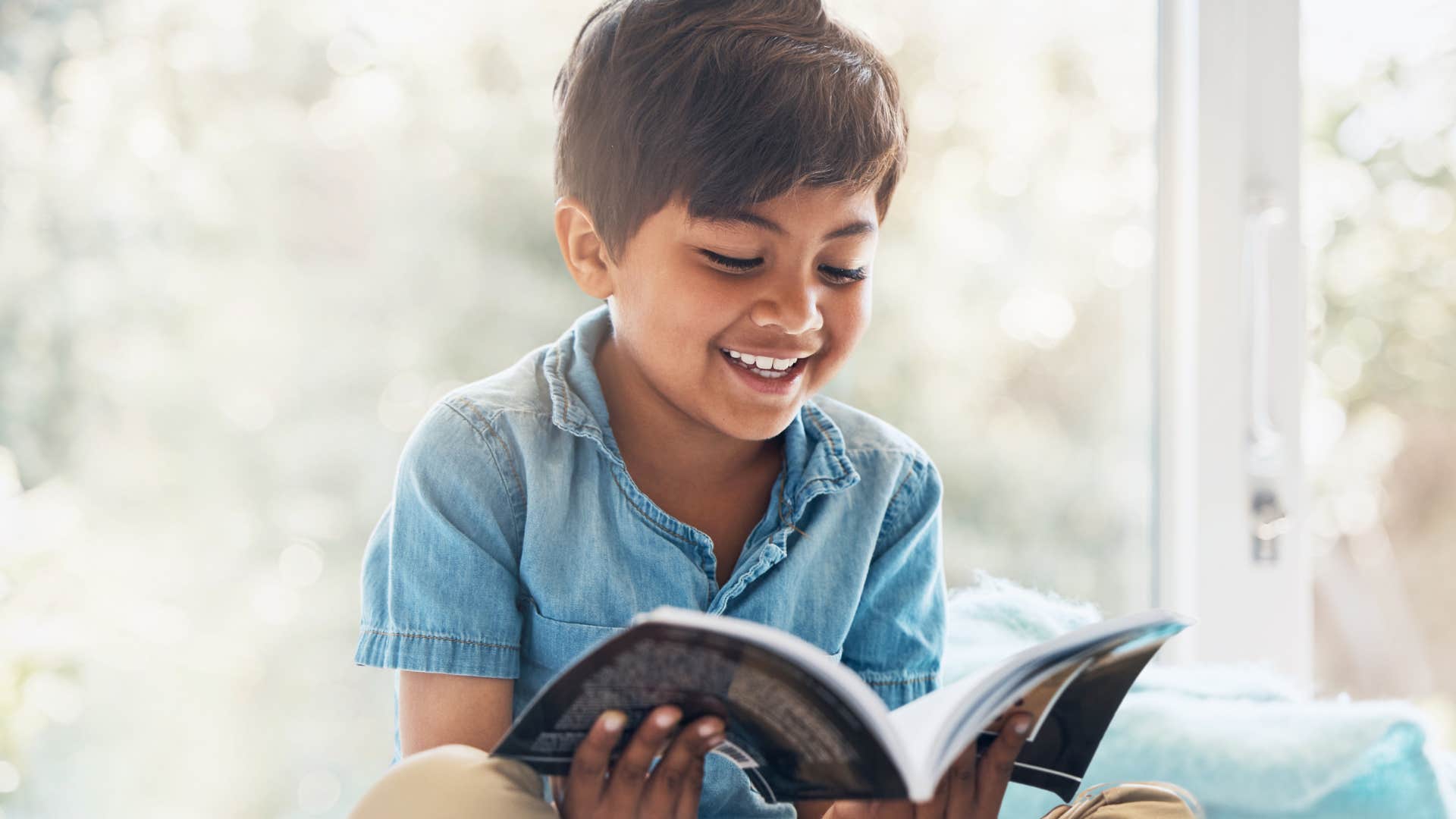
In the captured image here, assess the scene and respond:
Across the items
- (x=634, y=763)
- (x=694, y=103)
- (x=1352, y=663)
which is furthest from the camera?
(x=1352, y=663)

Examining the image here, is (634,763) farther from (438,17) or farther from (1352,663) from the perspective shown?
(1352,663)

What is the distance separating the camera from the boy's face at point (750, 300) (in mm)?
886

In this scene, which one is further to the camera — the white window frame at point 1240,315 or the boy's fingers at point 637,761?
the white window frame at point 1240,315

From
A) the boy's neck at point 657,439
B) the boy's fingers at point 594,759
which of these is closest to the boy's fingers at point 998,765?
the boy's fingers at point 594,759

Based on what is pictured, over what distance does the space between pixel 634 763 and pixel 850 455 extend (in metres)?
0.45

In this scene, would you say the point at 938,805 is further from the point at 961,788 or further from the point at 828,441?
the point at 828,441

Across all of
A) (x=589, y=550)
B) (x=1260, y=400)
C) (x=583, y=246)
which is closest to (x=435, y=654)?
(x=589, y=550)

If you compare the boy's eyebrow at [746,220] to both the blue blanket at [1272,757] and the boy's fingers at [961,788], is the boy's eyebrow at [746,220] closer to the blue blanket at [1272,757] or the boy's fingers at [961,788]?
the boy's fingers at [961,788]

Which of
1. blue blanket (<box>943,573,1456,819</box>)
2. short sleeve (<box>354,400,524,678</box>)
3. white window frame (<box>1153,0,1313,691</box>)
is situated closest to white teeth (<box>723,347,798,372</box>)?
short sleeve (<box>354,400,524,678</box>)

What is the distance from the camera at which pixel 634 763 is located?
2.26 ft

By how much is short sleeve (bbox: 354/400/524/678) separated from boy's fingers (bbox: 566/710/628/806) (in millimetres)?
215

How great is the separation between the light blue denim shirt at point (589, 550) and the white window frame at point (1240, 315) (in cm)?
71

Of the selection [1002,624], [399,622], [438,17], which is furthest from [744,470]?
[438,17]

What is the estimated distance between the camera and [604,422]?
98 cm
